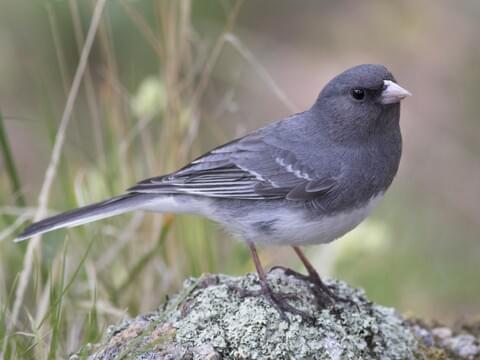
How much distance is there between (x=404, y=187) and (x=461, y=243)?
1.82ft

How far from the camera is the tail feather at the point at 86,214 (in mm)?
2914

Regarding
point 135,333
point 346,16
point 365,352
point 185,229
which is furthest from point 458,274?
point 346,16

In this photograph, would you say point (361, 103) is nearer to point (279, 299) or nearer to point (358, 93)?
point (358, 93)

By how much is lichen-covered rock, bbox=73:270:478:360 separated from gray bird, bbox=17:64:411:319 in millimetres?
111

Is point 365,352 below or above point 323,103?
below

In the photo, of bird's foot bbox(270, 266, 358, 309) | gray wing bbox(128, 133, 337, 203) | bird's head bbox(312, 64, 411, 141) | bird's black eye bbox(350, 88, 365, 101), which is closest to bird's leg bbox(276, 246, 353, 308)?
bird's foot bbox(270, 266, 358, 309)

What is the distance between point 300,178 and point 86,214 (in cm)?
83

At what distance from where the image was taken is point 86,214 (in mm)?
2984

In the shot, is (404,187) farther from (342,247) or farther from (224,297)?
(224,297)

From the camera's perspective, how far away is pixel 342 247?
3.59 meters

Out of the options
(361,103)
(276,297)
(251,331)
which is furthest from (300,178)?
(251,331)

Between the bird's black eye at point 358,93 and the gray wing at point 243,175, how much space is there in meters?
0.33

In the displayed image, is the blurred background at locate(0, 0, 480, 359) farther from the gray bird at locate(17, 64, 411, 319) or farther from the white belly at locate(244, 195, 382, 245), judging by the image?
the white belly at locate(244, 195, 382, 245)

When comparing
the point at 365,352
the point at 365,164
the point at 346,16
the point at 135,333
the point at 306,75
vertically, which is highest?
the point at 346,16
